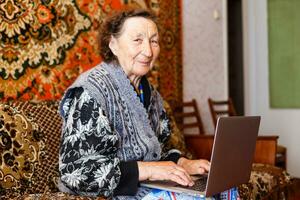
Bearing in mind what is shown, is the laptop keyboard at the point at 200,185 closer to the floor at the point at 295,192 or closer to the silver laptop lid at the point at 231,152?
the silver laptop lid at the point at 231,152

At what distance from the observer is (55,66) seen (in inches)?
100

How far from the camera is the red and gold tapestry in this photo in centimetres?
232

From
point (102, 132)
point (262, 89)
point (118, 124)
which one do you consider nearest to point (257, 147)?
point (118, 124)

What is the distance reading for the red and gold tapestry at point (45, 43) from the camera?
232 centimetres

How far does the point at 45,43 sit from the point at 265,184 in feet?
4.89

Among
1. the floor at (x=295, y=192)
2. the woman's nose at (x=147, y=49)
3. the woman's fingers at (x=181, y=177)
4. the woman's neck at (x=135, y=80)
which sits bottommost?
the floor at (x=295, y=192)

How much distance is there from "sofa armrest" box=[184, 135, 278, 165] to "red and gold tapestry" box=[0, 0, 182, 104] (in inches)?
35.0

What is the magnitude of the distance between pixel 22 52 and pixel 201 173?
1.25 meters

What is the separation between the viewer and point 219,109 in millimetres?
4125

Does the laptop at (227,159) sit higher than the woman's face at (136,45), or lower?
lower

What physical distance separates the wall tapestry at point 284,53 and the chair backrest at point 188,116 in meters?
1.17

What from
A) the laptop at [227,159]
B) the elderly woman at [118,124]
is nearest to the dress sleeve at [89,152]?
the elderly woman at [118,124]

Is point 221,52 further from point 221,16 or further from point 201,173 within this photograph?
point 201,173

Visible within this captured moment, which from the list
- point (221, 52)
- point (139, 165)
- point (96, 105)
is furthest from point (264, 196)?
point (221, 52)
